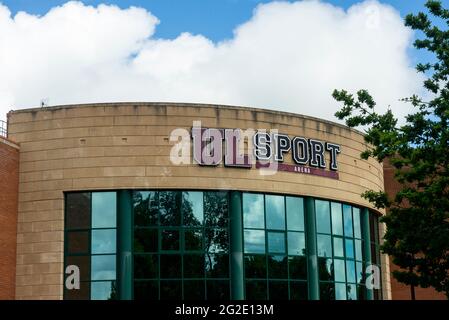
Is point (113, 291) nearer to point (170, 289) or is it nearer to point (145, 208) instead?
point (170, 289)

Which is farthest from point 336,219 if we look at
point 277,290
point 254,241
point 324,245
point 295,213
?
point 277,290

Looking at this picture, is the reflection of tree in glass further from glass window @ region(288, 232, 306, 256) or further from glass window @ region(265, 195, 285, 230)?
glass window @ region(288, 232, 306, 256)

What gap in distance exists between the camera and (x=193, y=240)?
100 feet

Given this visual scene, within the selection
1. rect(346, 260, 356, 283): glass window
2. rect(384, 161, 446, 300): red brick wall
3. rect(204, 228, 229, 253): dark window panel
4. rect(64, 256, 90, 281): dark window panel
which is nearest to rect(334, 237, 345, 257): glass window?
rect(346, 260, 356, 283): glass window

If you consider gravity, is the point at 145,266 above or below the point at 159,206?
below

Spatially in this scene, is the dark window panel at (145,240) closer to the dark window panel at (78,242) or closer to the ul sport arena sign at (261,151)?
the dark window panel at (78,242)

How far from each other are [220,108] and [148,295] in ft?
27.6

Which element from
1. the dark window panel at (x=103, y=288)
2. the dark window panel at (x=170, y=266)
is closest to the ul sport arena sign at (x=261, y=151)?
the dark window panel at (x=170, y=266)

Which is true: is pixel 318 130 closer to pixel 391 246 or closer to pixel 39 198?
pixel 391 246

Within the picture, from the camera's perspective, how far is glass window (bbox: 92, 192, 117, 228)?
30.4 metres

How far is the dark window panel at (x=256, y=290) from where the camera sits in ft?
102

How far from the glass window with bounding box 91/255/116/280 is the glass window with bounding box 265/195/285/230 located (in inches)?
269

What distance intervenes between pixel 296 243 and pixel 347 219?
383 centimetres
